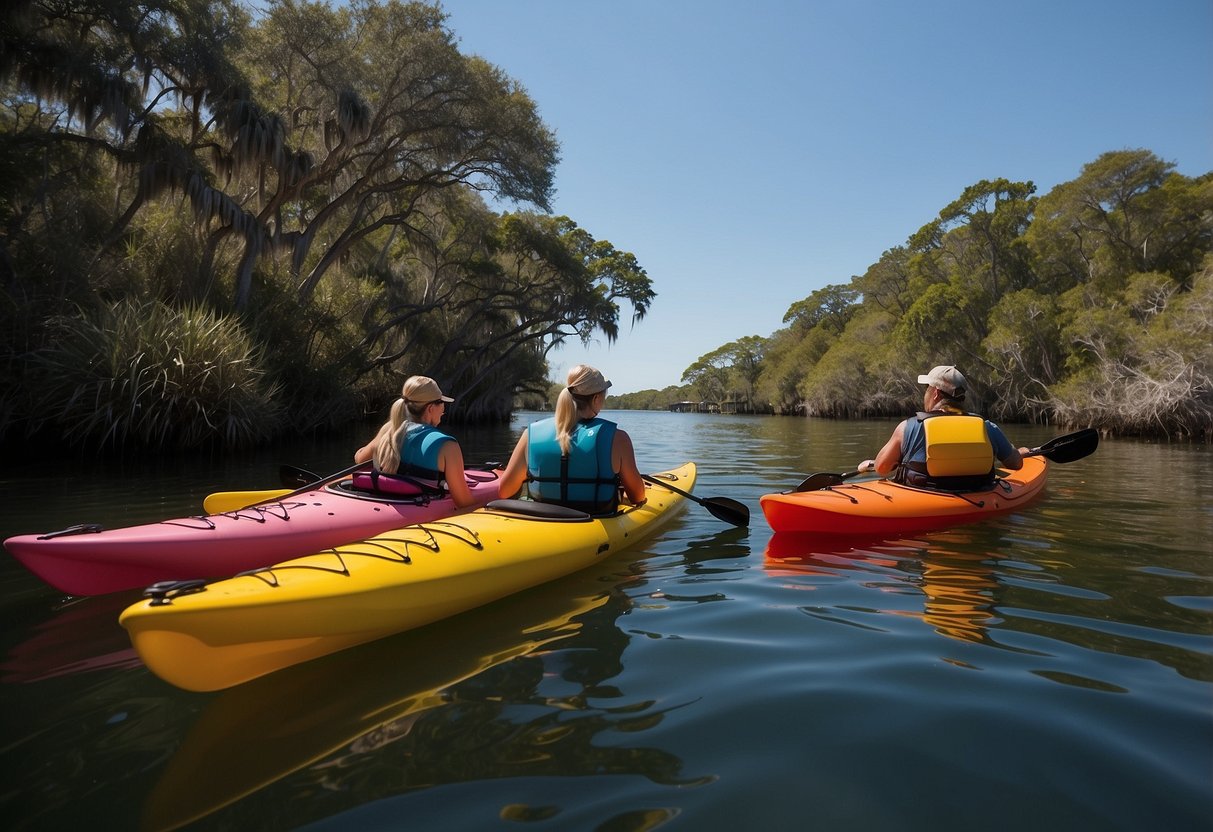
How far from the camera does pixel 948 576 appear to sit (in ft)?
12.9

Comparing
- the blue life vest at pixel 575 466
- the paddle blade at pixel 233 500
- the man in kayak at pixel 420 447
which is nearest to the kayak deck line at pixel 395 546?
the blue life vest at pixel 575 466

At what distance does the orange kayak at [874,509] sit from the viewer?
491 cm

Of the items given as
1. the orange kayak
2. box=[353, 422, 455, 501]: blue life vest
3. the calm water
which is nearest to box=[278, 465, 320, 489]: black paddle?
box=[353, 422, 455, 501]: blue life vest

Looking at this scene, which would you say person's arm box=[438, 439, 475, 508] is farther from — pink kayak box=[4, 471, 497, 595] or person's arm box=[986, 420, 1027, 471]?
person's arm box=[986, 420, 1027, 471]

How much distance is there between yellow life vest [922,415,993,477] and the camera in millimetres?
5211

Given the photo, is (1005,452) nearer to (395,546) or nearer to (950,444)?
(950,444)

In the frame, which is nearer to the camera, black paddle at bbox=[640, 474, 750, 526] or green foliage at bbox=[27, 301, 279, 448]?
black paddle at bbox=[640, 474, 750, 526]

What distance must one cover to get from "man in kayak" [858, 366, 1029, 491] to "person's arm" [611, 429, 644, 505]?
2285 millimetres

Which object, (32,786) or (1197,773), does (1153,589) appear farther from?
(32,786)

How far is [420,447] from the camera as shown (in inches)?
183

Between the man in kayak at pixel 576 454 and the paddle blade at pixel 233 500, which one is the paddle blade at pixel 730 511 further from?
the paddle blade at pixel 233 500

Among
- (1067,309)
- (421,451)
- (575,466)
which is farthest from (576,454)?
(1067,309)

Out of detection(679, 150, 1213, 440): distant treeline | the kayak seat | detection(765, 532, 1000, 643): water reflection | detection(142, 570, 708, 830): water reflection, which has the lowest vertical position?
detection(142, 570, 708, 830): water reflection

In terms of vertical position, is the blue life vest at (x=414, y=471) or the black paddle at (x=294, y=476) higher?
the blue life vest at (x=414, y=471)
